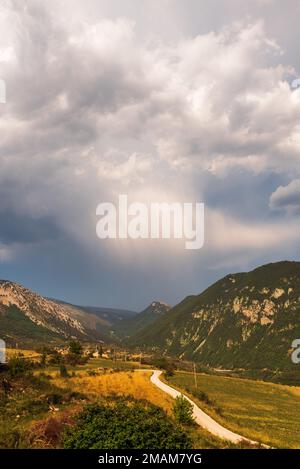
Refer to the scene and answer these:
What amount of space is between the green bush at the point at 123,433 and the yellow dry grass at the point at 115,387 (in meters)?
30.5

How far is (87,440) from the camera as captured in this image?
68.0ft

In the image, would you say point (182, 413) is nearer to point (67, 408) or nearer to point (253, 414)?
point (67, 408)

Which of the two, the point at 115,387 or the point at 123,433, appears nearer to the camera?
the point at 123,433

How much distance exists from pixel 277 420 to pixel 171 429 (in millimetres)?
40560

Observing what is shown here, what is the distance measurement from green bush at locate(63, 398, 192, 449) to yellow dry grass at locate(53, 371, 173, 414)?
3053 cm

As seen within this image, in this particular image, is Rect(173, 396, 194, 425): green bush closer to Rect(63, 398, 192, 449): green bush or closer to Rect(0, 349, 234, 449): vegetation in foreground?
Rect(0, 349, 234, 449): vegetation in foreground

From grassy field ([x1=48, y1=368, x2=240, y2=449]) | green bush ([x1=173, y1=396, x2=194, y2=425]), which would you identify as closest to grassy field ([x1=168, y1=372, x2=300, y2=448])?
green bush ([x1=173, y1=396, x2=194, y2=425])

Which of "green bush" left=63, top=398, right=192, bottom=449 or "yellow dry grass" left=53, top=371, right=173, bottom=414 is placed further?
"yellow dry grass" left=53, top=371, right=173, bottom=414

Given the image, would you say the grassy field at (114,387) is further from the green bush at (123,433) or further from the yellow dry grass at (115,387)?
the green bush at (123,433)

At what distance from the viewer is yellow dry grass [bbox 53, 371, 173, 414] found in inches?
2184

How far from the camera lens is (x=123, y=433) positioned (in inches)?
805

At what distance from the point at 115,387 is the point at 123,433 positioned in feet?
147

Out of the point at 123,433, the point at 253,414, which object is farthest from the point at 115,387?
the point at 123,433

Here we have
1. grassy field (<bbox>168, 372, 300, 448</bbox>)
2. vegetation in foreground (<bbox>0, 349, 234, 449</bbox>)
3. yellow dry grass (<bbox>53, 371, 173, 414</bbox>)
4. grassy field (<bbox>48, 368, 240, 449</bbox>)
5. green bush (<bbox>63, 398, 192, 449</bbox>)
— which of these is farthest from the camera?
yellow dry grass (<bbox>53, 371, 173, 414</bbox>)
